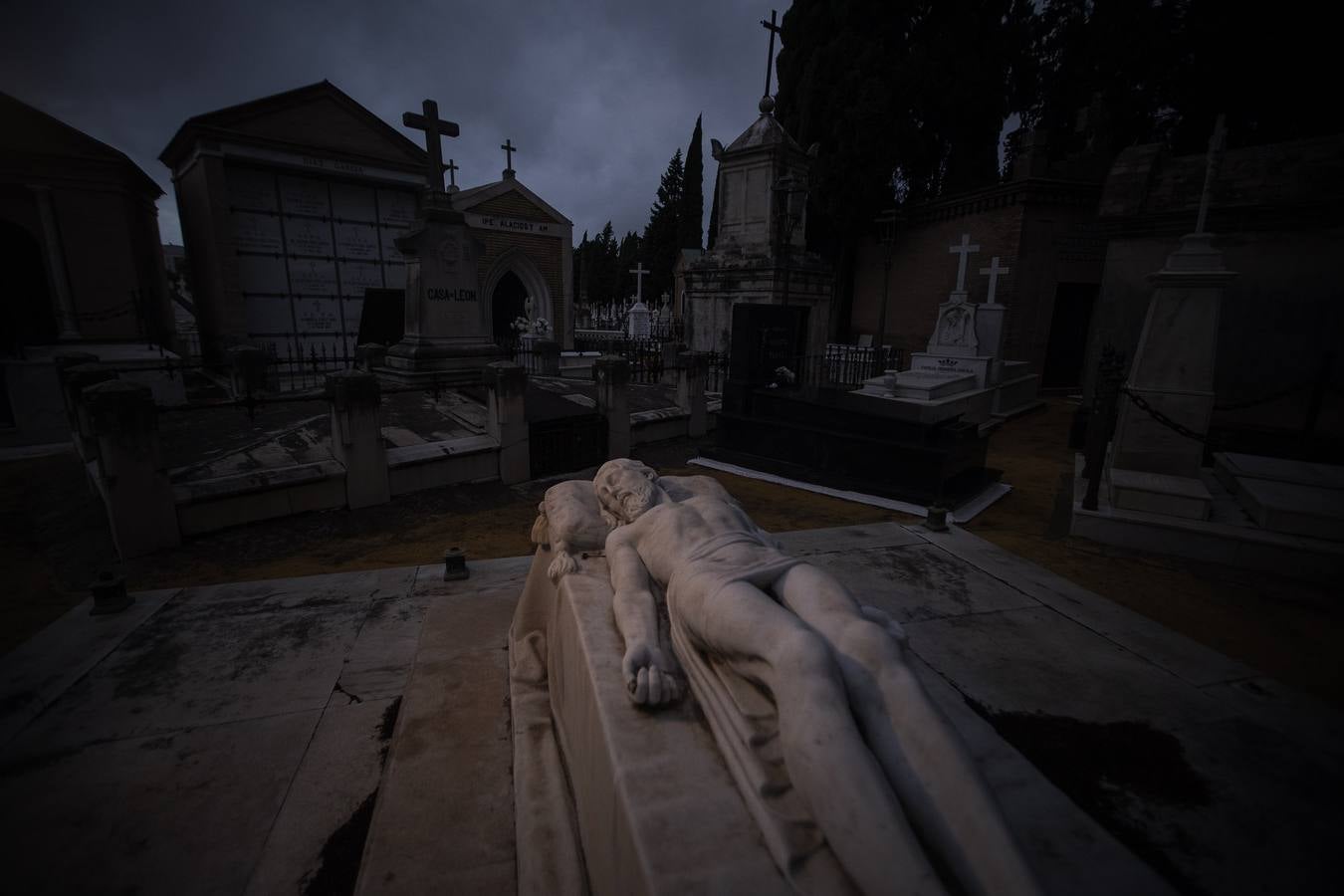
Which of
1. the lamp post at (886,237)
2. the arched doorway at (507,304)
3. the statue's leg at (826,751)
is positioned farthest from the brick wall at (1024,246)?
the statue's leg at (826,751)

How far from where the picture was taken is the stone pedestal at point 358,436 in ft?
20.4

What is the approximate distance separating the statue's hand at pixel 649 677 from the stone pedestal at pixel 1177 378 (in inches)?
Answer: 240

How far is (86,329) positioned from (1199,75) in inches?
1043

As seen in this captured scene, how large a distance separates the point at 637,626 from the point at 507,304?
62.9 feet

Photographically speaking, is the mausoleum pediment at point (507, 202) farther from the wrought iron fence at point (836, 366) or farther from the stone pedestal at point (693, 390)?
the stone pedestal at point (693, 390)

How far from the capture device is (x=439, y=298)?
989 centimetres

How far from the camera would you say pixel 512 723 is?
9.37 feet

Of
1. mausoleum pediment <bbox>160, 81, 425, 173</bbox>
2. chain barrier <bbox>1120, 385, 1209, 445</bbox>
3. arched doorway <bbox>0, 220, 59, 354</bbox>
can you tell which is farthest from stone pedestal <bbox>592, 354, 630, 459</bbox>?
arched doorway <bbox>0, 220, 59, 354</bbox>

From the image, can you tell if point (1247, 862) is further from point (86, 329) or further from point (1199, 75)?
point (1199, 75)

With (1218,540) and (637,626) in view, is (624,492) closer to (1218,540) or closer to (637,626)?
(637,626)

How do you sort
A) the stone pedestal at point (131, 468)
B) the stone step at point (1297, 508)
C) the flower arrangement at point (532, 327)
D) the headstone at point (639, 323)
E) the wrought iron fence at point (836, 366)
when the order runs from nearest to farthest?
the stone pedestal at point (131, 468) → the stone step at point (1297, 508) → the wrought iron fence at point (836, 366) → the flower arrangement at point (532, 327) → the headstone at point (639, 323)

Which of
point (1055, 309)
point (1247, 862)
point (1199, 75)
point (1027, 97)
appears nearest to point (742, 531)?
point (1247, 862)

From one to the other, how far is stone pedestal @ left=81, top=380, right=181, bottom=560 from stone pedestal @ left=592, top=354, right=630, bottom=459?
16.5 feet

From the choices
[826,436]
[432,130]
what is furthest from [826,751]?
[432,130]
